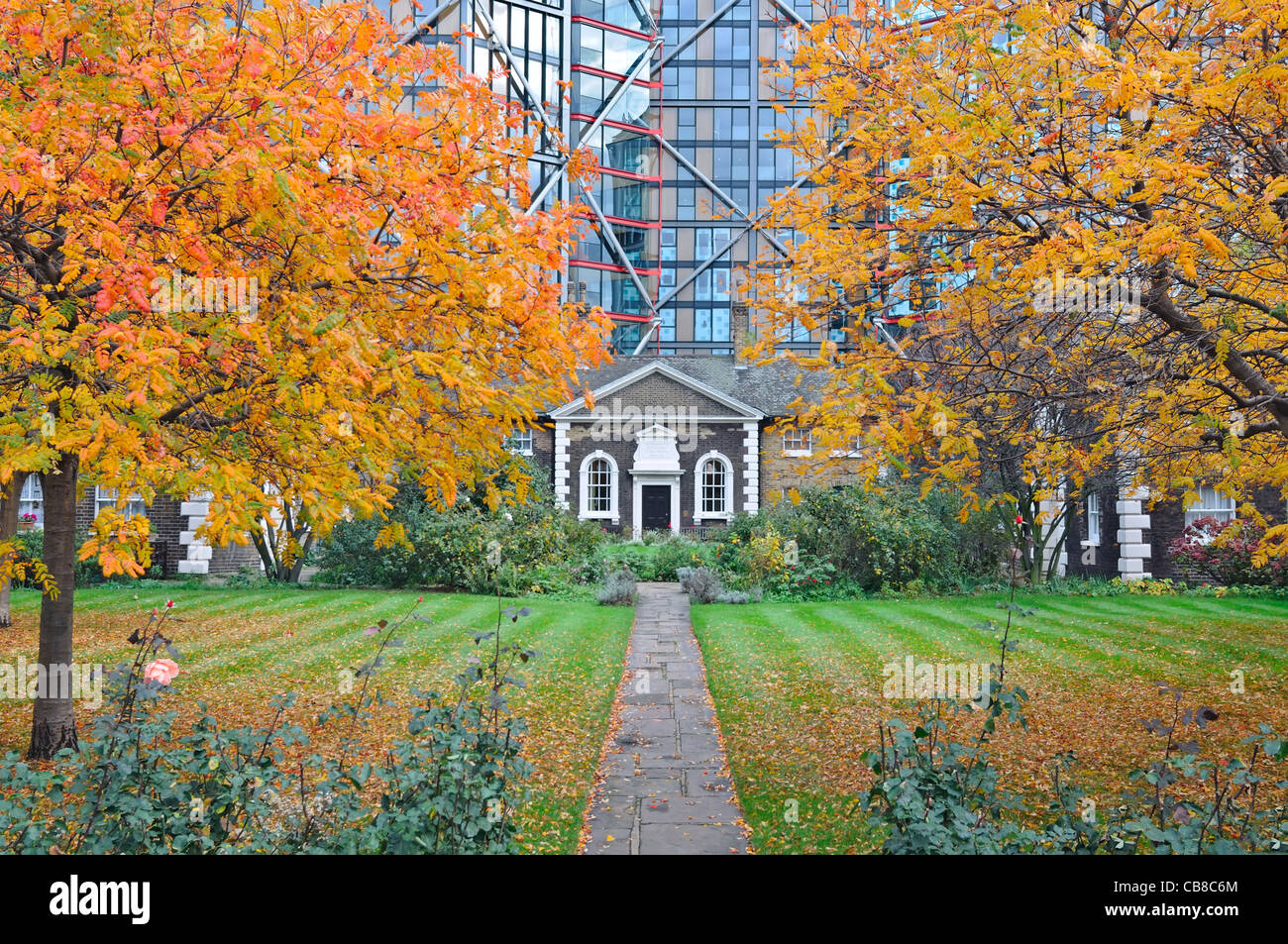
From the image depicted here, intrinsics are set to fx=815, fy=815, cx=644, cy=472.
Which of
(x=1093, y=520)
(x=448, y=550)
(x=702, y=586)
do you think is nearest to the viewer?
(x=702, y=586)

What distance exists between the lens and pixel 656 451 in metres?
32.0

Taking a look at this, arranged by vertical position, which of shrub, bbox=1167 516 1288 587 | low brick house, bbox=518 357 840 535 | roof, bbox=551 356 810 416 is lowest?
shrub, bbox=1167 516 1288 587

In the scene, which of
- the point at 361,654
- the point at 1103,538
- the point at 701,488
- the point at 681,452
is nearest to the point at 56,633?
the point at 361,654

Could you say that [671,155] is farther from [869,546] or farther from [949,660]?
[949,660]

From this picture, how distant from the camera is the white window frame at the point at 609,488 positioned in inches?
1265

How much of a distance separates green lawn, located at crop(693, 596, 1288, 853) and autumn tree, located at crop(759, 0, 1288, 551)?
8.60 ft

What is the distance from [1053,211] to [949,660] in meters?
6.96

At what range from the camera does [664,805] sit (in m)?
6.55

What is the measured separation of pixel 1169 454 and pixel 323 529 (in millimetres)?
7534

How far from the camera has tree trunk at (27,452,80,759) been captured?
712cm

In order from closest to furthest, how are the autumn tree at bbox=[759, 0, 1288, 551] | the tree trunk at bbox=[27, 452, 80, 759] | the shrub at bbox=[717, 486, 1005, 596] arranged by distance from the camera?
the autumn tree at bbox=[759, 0, 1288, 551]
the tree trunk at bbox=[27, 452, 80, 759]
the shrub at bbox=[717, 486, 1005, 596]

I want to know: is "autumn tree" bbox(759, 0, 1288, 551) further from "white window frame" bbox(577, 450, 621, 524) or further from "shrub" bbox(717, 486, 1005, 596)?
"white window frame" bbox(577, 450, 621, 524)

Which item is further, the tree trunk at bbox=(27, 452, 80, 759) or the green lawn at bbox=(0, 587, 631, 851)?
the green lawn at bbox=(0, 587, 631, 851)

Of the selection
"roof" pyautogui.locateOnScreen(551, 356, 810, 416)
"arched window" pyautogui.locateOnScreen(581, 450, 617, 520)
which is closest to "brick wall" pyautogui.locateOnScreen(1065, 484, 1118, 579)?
"roof" pyautogui.locateOnScreen(551, 356, 810, 416)
